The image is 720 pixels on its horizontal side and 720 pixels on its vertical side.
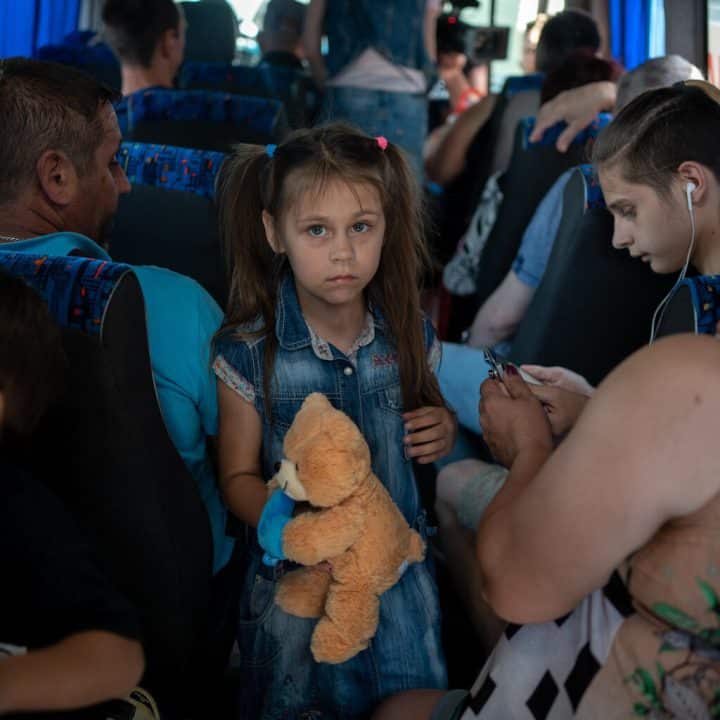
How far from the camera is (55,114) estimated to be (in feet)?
5.44

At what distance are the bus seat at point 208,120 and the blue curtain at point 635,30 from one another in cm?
321

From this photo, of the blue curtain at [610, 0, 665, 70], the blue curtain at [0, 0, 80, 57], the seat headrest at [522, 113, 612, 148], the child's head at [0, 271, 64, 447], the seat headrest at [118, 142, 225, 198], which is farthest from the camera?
the blue curtain at [610, 0, 665, 70]

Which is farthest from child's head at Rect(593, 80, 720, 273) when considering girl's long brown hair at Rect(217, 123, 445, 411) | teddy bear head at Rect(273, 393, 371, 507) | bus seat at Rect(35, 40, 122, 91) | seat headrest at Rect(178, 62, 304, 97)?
bus seat at Rect(35, 40, 122, 91)

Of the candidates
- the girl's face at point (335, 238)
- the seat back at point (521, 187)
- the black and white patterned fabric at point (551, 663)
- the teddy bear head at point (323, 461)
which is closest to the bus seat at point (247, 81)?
the seat back at point (521, 187)

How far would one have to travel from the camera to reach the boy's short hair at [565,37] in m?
3.68

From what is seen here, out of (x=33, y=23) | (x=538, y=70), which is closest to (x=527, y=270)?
(x=538, y=70)

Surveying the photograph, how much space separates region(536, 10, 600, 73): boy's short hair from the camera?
3.68m

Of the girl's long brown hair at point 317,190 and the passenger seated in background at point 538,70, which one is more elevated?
the passenger seated in background at point 538,70

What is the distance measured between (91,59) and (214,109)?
251 centimetres

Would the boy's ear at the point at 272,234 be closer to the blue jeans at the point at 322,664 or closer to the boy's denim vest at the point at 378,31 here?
the blue jeans at the point at 322,664

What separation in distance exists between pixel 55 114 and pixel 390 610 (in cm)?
103

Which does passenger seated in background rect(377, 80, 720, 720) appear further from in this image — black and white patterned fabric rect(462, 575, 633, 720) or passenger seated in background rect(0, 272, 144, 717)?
passenger seated in background rect(0, 272, 144, 717)

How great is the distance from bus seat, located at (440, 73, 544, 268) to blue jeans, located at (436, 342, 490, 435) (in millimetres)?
1562

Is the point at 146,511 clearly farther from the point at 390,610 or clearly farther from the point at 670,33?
the point at 670,33
